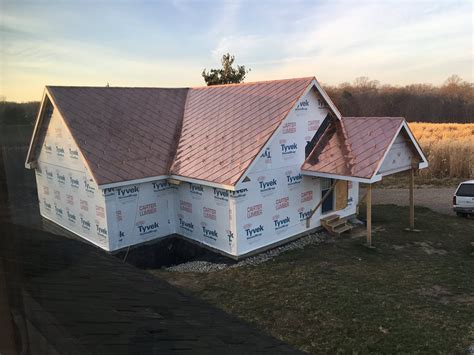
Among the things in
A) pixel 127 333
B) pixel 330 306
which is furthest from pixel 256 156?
pixel 127 333

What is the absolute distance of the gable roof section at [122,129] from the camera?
36.0 feet

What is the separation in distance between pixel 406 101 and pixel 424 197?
29524 millimetres

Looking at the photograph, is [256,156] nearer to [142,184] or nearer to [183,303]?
[142,184]

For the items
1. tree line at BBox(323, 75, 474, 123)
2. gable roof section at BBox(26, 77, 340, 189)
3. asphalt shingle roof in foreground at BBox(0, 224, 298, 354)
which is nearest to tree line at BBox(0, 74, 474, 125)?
tree line at BBox(323, 75, 474, 123)

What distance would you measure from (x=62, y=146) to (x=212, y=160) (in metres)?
4.89

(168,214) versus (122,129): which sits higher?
(122,129)

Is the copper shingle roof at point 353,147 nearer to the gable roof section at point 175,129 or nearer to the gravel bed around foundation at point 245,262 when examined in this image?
the gable roof section at point 175,129

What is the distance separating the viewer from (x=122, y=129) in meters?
12.3

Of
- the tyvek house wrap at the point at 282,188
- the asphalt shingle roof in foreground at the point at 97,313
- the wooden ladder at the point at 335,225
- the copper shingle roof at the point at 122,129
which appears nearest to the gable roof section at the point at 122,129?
the copper shingle roof at the point at 122,129

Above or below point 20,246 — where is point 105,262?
below

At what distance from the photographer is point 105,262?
411 centimetres

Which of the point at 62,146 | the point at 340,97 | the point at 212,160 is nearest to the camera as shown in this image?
the point at 212,160

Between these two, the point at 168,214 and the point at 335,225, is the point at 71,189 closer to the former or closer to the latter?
the point at 168,214

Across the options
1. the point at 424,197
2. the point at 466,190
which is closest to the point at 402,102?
the point at 424,197
